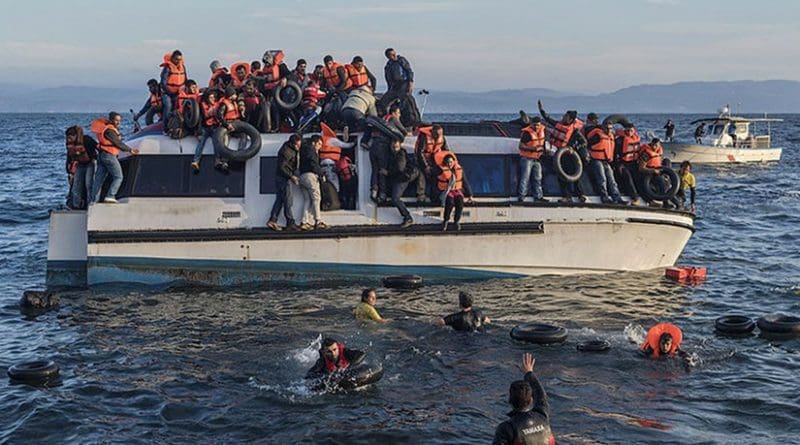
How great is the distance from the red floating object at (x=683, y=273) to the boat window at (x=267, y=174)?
788 centimetres

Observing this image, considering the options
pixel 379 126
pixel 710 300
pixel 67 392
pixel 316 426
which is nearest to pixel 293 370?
pixel 316 426

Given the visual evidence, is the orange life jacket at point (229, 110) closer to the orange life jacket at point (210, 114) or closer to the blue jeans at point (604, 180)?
the orange life jacket at point (210, 114)

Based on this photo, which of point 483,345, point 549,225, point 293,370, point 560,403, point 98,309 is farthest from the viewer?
point 549,225

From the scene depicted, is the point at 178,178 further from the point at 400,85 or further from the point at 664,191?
the point at 664,191

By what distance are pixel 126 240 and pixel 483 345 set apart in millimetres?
6845

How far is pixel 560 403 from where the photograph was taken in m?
11.5

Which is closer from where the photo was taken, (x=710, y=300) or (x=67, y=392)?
(x=67, y=392)

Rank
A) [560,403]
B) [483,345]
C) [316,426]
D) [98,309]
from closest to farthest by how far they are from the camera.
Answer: [316,426]
[560,403]
[483,345]
[98,309]

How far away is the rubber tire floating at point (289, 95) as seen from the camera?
18.2 meters

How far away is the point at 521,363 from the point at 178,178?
25.0 feet

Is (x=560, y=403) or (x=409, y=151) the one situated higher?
(x=409, y=151)

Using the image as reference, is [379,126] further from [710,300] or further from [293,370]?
[710,300]

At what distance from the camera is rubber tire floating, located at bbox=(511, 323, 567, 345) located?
45.0ft

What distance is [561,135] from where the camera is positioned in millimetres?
17781
